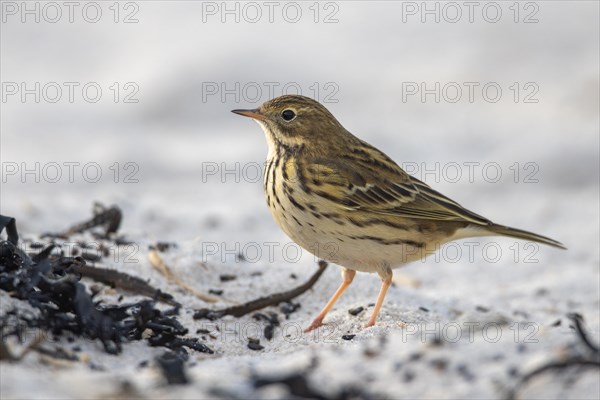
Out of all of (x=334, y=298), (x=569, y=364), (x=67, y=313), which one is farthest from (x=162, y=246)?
(x=569, y=364)

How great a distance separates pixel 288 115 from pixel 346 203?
102cm

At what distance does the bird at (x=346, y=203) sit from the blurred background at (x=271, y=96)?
327 cm

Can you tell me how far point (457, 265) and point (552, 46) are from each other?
693cm

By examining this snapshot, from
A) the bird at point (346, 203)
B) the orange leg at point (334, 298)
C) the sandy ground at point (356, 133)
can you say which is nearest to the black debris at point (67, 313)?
the sandy ground at point (356, 133)

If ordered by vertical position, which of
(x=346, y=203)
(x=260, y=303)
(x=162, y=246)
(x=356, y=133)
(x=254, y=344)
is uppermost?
(x=356, y=133)

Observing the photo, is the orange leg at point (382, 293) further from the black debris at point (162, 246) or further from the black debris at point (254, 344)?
the black debris at point (162, 246)

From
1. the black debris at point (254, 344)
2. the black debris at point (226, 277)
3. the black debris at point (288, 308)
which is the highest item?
the black debris at point (226, 277)

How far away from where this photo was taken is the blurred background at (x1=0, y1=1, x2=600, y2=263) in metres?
11.9

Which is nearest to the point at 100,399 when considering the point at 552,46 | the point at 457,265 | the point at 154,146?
the point at 457,265

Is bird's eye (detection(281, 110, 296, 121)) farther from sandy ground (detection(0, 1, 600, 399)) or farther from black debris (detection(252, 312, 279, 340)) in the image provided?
black debris (detection(252, 312, 279, 340))

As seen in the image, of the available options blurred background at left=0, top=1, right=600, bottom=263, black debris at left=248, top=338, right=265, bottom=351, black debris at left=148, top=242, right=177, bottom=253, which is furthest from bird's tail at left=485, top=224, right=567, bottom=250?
blurred background at left=0, top=1, right=600, bottom=263

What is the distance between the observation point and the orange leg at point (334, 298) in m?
6.38

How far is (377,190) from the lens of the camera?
270 inches

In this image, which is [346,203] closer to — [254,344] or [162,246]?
[254,344]
